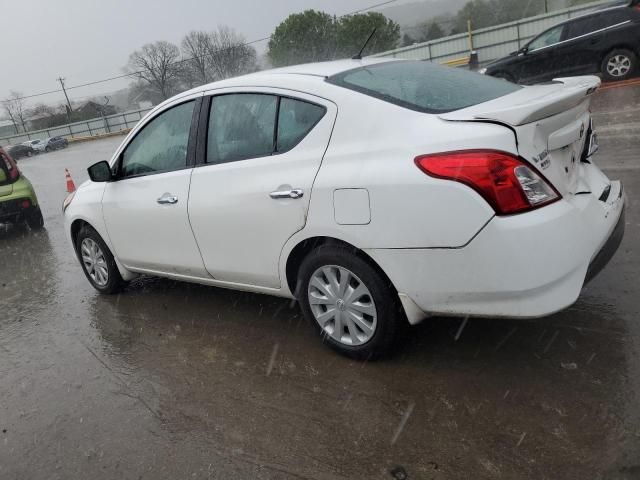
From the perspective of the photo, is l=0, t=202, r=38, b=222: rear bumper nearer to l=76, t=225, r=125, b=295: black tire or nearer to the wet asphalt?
l=76, t=225, r=125, b=295: black tire

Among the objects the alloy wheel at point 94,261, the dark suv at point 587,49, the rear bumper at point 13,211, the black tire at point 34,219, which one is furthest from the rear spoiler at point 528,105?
the dark suv at point 587,49

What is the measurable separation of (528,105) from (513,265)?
0.75 m

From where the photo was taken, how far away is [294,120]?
3.21 meters

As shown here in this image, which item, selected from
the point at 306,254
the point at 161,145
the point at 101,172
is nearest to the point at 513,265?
the point at 306,254

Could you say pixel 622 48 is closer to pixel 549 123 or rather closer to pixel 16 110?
pixel 549 123

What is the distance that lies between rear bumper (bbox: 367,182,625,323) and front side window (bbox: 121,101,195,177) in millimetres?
1811

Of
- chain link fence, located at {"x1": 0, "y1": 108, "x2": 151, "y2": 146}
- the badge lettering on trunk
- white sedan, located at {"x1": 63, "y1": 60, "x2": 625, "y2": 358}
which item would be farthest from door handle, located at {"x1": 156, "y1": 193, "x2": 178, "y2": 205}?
chain link fence, located at {"x1": 0, "y1": 108, "x2": 151, "y2": 146}

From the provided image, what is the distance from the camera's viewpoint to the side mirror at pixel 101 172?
4.40m

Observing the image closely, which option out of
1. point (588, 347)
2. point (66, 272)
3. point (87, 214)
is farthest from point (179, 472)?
point (66, 272)

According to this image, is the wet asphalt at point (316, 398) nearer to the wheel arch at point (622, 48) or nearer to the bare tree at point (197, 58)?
the wheel arch at point (622, 48)

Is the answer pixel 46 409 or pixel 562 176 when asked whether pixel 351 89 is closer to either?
pixel 562 176

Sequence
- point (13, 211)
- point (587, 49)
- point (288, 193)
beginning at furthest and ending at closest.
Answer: point (587, 49), point (13, 211), point (288, 193)

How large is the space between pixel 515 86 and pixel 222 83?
190cm

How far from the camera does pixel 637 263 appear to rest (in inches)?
154
